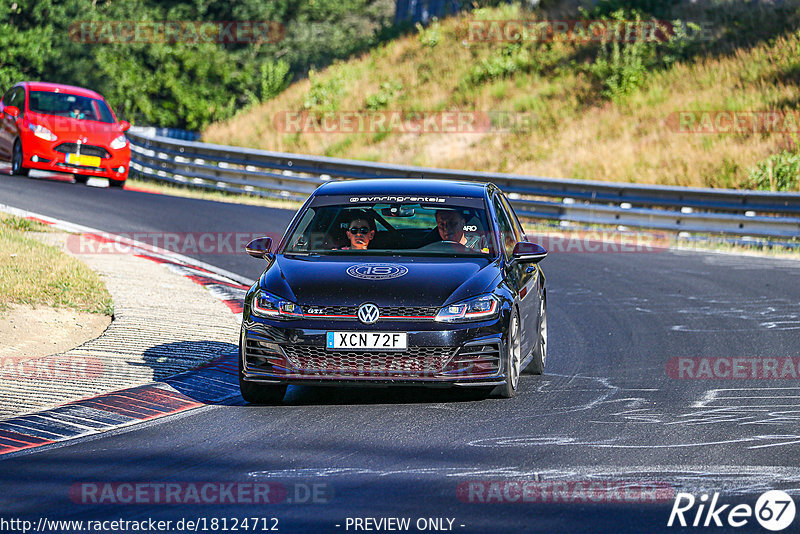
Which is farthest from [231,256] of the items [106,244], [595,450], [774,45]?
[774,45]

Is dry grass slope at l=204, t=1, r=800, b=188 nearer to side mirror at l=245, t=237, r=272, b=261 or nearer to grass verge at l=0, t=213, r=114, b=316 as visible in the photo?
grass verge at l=0, t=213, r=114, b=316

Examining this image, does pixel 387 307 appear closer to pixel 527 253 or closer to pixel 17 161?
pixel 527 253

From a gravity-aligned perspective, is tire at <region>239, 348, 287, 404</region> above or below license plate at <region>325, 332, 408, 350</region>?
below

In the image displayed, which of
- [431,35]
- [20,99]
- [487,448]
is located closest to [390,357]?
[487,448]

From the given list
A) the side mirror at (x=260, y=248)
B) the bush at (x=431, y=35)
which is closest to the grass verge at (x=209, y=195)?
the bush at (x=431, y=35)

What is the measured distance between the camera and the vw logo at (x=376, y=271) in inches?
337

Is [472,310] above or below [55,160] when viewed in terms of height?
above

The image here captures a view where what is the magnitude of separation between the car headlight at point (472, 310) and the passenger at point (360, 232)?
128 centimetres

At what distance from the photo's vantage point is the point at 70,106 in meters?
25.6

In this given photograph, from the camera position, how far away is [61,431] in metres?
7.70

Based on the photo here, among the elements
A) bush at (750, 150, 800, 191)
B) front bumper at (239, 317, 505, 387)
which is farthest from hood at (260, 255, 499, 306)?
bush at (750, 150, 800, 191)

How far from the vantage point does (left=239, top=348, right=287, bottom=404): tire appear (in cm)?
866

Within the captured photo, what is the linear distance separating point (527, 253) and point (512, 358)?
3.10 feet

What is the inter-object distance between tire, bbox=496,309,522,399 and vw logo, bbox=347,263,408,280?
0.84 m
